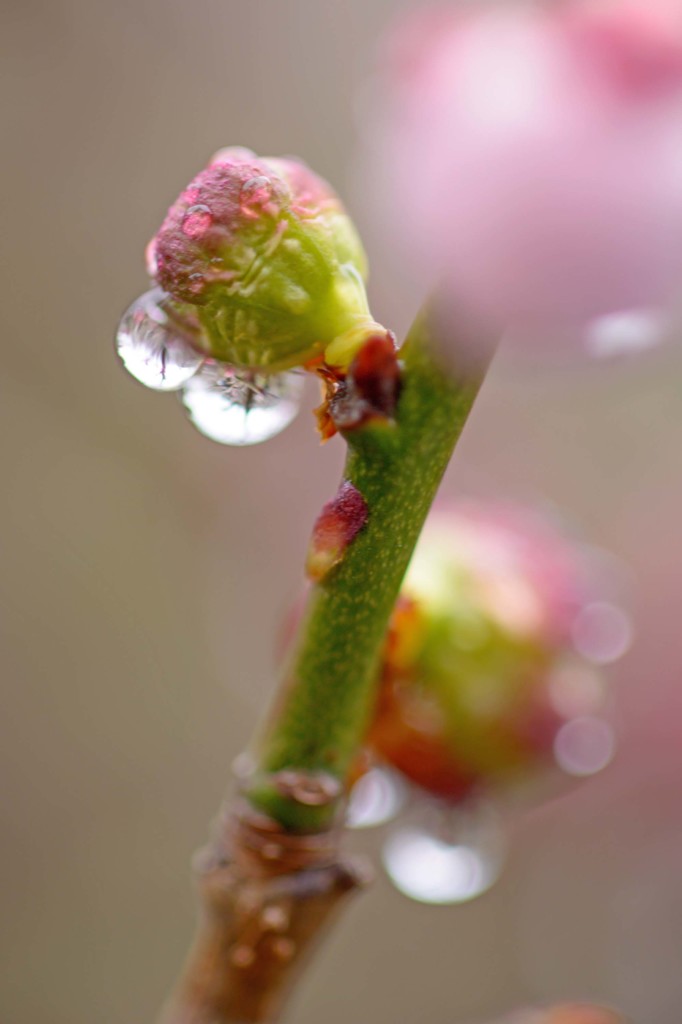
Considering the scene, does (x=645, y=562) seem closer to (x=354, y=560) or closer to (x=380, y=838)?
(x=380, y=838)

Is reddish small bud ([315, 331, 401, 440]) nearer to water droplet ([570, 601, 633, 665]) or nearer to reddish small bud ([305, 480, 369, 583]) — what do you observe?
reddish small bud ([305, 480, 369, 583])

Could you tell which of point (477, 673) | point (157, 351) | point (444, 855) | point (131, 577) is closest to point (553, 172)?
point (157, 351)

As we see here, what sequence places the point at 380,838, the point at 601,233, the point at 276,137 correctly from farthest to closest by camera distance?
1. the point at 276,137
2. the point at 380,838
3. the point at 601,233

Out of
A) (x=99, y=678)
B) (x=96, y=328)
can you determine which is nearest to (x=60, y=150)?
(x=96, y=328)

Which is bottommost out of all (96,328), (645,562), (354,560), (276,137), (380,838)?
(354,560)

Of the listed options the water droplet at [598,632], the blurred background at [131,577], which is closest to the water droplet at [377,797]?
the water droplet at [598,632]

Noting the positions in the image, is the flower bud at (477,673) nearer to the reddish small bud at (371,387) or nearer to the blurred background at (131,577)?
the reddish small bud at (371,387)
